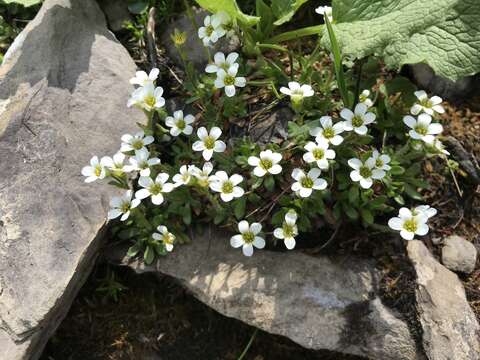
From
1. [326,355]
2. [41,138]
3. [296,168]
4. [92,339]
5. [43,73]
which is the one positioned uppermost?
[43,73]

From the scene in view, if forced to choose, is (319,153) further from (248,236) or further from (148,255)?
(148,255)

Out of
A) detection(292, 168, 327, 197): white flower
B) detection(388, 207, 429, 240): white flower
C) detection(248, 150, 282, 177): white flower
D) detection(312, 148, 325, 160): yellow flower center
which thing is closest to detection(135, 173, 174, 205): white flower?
detection(248, 150, 282, 177): white flower

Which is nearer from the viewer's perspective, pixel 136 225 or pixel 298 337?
pixel 298 337

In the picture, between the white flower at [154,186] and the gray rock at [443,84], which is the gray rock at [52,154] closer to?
the white flower at [154,186]

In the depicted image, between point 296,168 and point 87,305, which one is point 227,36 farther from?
point 87,305

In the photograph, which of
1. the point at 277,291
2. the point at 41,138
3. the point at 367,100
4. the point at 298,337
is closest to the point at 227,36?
the point at 367,100

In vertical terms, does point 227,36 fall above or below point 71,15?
below

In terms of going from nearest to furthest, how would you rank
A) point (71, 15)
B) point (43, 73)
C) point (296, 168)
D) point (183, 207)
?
1. point (296, 168)
2. point (183, 207)
3. point (43, 73)
4. point (71, 15)
